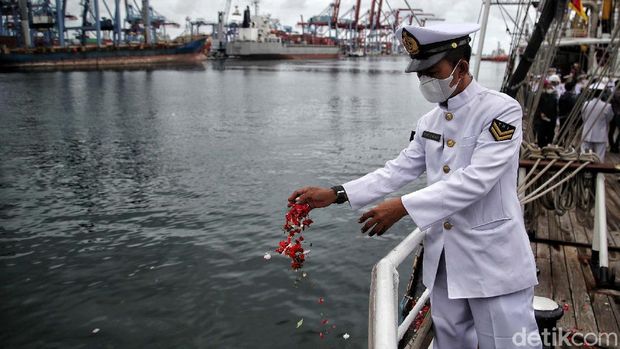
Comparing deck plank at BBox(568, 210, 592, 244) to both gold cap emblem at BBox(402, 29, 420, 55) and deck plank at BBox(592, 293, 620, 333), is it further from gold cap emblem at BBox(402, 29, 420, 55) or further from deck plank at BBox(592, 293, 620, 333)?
gold cap emblem at BBox(402, 29, 420, 55)

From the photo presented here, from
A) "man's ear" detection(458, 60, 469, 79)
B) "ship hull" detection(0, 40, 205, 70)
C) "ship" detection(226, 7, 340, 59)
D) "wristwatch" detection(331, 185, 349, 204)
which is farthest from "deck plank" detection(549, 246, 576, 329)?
"ship" detection(226, 7, 340, 59)

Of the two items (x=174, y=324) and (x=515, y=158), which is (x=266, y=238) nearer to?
(x=174, y=324)

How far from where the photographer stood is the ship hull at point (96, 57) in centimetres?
6938

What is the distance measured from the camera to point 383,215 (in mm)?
2252

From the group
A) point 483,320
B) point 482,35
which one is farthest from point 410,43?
point 482,35

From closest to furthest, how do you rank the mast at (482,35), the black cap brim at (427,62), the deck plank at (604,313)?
the black cap brim at (427,62), the deck plank at (604,313), the mast at (482,35)

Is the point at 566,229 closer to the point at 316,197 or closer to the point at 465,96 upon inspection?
the point at 465,96

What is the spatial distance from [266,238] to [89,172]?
25.9 feet

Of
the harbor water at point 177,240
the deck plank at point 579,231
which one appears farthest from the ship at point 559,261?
the harbor water at point 177,240

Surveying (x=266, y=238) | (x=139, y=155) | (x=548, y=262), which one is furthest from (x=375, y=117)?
(x=548, y=262)

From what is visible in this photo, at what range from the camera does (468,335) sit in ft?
8.54

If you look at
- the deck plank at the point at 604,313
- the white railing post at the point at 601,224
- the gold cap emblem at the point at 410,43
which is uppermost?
the gold cap emblem at the point at 410,43

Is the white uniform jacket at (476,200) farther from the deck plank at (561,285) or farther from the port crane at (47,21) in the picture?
the port crane at (47,21)

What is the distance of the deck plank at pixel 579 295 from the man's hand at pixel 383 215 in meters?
2.60
